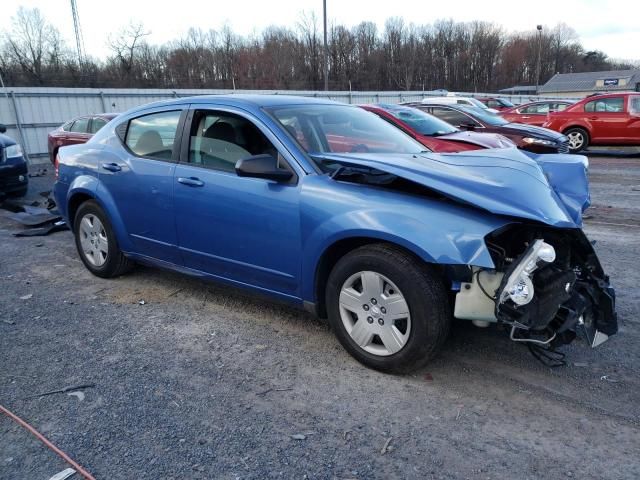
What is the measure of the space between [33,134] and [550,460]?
17.7 m

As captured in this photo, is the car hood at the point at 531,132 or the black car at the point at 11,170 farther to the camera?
the car hood at the point at 531,132

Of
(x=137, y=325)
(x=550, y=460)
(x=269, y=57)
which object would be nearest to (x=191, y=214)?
(x=137, y=325)

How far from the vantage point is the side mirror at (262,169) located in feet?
10.8

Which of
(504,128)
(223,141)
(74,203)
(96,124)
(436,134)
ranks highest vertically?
(223,141)

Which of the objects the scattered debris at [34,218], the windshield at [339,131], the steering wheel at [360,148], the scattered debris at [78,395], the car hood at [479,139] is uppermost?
the windshield at [339,131]

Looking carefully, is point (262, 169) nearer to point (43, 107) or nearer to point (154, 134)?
point (154, 134)

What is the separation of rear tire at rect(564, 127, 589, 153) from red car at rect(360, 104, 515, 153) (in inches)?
334

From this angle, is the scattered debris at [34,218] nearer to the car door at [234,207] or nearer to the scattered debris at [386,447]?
the car door at [234,207]

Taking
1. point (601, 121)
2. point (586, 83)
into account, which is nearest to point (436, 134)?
point (601, 121)

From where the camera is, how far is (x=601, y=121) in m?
14.9

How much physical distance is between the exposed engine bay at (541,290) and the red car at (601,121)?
1344 centimetres

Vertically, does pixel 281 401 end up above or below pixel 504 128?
below

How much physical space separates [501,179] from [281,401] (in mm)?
1814

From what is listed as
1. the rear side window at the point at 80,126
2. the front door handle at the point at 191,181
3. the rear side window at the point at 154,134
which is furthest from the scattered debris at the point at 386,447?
the rear side window at the point at 80,126
